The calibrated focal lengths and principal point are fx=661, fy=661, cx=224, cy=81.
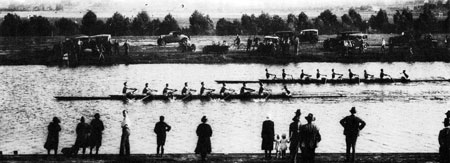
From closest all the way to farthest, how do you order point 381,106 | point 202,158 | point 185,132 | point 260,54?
point 202,158 → point 185,132 → point 381,106 → point 260,54

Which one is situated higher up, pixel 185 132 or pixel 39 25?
pixel 39 25

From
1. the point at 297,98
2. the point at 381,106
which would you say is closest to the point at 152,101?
the point at 297,98

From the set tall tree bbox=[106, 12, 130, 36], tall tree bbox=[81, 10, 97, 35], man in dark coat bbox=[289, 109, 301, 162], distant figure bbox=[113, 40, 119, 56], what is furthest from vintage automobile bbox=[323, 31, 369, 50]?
man in dark coat bbox=[289, 109, 301, 162]

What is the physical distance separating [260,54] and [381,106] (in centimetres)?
2767

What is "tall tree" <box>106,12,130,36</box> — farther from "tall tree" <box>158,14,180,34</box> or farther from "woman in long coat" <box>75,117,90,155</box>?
"woman in long coat" <box>75,117,90,155</box>

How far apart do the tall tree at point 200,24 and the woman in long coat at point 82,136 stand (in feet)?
176

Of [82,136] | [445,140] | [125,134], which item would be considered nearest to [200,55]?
[82,136]

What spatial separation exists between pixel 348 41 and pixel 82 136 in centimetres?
5072

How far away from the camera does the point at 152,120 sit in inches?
1491

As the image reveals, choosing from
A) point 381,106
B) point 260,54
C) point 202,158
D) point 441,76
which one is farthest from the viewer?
point 260,54

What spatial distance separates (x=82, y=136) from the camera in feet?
66.0

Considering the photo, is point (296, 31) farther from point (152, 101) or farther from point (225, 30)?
point (152, 101)

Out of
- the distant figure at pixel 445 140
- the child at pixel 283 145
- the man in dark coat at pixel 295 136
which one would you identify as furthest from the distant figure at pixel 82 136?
the distant figure at pixel 445 140

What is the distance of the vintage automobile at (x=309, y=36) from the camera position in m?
72.7
